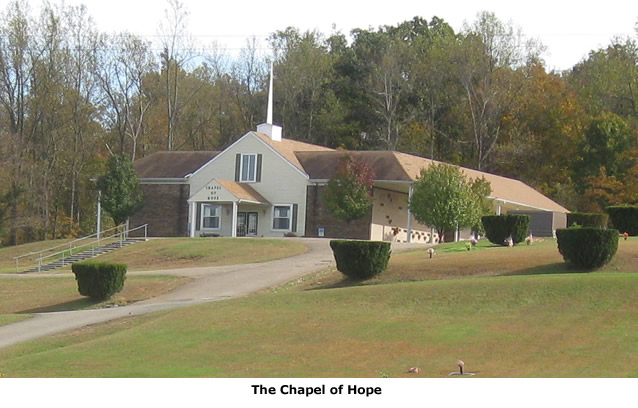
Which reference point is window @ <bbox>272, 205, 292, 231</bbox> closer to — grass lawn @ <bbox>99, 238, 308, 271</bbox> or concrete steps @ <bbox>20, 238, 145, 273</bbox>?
grass lawn @ <bbox>99, 238, 308, 271</bbox>

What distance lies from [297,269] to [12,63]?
36460mm

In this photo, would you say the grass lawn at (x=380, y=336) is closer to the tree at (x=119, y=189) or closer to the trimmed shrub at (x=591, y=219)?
the trimmed shrub at (x=591, y=219)

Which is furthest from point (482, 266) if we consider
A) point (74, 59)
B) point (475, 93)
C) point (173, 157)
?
point (74, 59)

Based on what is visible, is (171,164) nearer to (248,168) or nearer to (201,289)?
(248,168)

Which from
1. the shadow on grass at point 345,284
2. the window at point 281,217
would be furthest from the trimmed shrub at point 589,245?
the window at point 281,217

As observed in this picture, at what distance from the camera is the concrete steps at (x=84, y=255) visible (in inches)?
1854

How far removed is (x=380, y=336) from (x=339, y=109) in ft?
184

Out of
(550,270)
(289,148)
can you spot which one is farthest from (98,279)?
(289,148)

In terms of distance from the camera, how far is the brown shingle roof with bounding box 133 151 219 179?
5862 cm

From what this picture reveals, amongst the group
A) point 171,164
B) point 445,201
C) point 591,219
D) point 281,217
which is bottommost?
point 281,217

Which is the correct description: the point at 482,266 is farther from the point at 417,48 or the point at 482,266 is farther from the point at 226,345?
the point at 417,48

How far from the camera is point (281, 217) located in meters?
54.7

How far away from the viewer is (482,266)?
32594mm

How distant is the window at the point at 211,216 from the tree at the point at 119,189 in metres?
4.34
